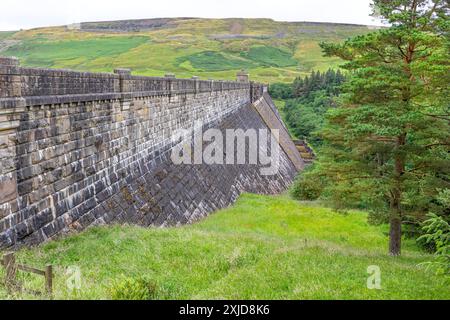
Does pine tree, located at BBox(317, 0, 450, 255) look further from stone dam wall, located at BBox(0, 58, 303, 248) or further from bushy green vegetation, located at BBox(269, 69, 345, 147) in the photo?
bushy green vegetation, located at BBox(269, 69, 345, 147)

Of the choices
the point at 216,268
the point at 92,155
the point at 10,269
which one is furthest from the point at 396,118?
the point at 10,269

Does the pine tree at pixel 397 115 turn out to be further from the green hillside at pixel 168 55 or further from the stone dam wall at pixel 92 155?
the green hillside at pixel 168 55

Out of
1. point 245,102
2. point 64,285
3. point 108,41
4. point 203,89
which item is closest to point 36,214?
point 64,285

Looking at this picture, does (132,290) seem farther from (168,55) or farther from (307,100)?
(168,55)

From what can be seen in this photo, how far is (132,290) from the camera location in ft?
26.5

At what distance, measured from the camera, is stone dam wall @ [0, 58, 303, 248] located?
10.1 m

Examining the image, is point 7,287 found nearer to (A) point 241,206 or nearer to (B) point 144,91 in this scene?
(B) point 144,91

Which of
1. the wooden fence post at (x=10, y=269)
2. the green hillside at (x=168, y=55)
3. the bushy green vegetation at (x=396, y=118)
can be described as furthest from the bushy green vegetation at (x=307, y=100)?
the wooden fence post at (x=10, y=269)

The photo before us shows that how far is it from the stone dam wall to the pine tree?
6871 mm

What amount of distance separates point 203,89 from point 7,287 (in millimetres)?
22663

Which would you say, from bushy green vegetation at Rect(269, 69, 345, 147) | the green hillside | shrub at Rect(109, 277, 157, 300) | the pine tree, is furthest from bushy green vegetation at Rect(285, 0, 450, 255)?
the green hillside

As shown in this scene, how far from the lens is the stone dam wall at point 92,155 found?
10.1 metres

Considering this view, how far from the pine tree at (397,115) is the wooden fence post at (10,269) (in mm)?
9934

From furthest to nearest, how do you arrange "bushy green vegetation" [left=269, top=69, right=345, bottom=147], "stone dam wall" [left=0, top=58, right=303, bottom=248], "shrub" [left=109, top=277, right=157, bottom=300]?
"bushy green vegetation" [left=269, top=69, right=345, bottom=147]
"stone dam wall" [left=0, top=58, right=303, bottom=248]
"shrub" [left=109, top=277, right=157, bottom=300]
